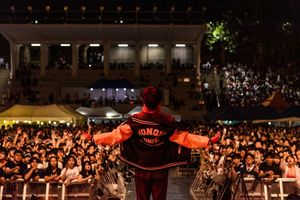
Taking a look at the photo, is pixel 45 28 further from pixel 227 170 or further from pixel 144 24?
pixel 227 170

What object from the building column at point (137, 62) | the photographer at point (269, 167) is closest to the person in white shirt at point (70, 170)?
the photographer at point (269, 167)

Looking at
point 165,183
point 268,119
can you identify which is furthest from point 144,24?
point 165,183

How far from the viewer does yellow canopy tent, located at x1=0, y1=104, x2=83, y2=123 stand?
26047 millimetres

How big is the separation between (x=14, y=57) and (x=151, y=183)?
134 ft

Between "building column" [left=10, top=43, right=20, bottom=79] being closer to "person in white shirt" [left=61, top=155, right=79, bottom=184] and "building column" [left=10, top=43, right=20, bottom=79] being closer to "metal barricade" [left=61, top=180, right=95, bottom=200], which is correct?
"person in white shirt" [left=61, top=155, right=79, bottom=184]

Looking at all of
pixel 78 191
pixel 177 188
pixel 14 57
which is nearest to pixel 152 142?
pixel 78 191

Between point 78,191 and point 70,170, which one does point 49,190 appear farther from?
point 70,170

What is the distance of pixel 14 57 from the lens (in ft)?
150

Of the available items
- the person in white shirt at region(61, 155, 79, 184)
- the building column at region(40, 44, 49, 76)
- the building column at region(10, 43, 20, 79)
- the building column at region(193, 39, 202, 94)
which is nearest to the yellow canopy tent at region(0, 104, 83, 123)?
the person in white shirt at region(61, 155, 79, 184)

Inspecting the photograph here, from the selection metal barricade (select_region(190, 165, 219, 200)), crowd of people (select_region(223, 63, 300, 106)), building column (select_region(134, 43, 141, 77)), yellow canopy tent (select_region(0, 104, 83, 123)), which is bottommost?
metal barricade (select_region(190, 165, 219, 200))

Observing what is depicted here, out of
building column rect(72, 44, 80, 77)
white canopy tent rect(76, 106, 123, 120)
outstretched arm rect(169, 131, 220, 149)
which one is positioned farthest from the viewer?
building column rect(72, 44, 80, 77)

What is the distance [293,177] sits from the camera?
12109 millimetres

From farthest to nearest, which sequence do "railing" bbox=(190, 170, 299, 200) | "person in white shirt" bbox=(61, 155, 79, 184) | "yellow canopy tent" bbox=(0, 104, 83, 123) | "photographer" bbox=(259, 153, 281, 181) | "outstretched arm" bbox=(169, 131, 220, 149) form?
"yellow canopy tent" bbox=(0, 104, 83, 123) < "photographer" bbox=(259, 153, 281, 181) < "person in white shirt" bbox=(61, 155, 79, 184) < "railing" bbox=(190, 170, 299, 200) < "outstretched arm" bbox=(169, 131, 220, 149)

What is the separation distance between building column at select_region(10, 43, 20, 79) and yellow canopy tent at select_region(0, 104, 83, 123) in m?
18.8
